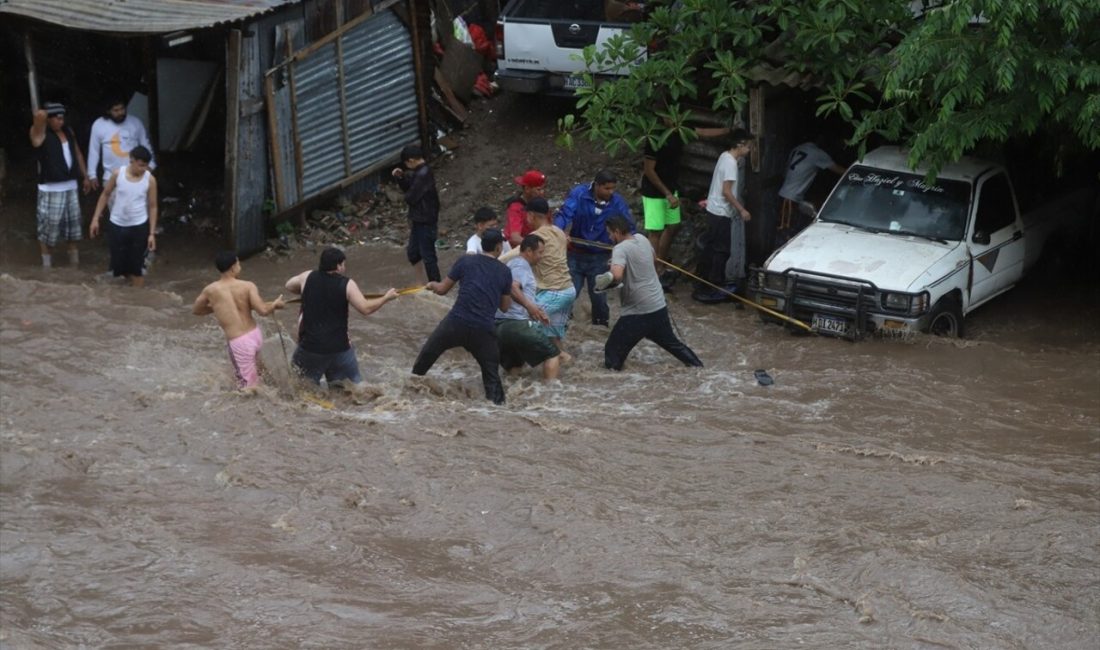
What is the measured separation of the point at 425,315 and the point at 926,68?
196 inches

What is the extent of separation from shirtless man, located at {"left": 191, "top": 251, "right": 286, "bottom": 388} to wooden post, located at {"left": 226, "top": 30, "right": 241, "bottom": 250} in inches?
174

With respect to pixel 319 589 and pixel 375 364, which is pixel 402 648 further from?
pixel 375 364

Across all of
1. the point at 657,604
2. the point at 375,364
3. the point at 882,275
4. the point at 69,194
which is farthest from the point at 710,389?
the point at 69,194

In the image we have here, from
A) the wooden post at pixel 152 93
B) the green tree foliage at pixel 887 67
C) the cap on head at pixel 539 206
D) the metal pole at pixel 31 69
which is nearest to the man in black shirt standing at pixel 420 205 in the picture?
the green tree foliage at pixel 887 67

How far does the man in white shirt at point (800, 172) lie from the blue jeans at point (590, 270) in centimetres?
225

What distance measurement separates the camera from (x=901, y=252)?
39.1ft

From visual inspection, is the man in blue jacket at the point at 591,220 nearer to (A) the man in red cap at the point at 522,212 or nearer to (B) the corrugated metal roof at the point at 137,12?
(A) the man in red cap at the point at 522,212

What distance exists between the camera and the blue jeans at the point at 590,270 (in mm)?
12242

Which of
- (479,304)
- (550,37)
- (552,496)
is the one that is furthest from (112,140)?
(552,496)

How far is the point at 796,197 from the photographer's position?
13.5 m

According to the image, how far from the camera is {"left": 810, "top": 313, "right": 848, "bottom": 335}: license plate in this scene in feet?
38.6

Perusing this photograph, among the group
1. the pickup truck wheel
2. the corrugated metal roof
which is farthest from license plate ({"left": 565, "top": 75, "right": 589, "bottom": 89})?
the pickup truck wheel

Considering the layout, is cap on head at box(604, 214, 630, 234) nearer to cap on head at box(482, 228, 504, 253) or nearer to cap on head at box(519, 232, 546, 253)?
cap on head at box(519, 232, 546, 253)

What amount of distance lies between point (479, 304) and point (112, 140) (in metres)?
5.65
